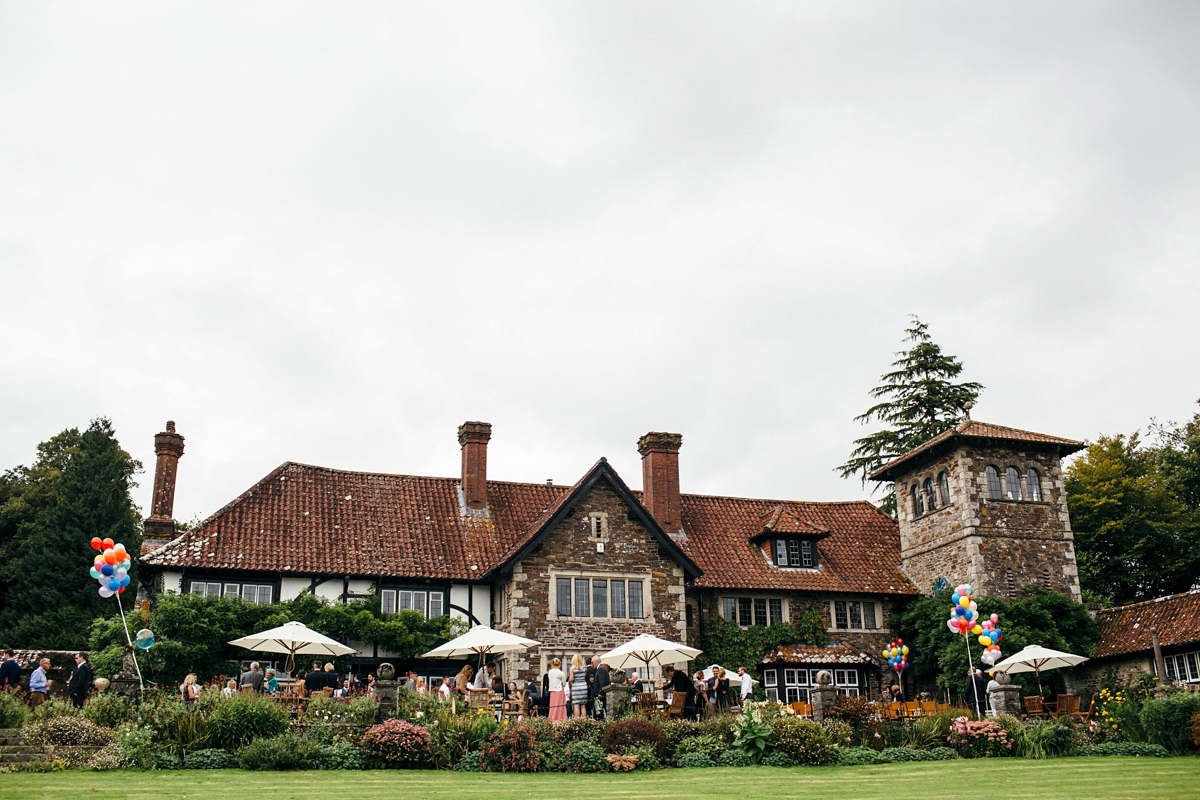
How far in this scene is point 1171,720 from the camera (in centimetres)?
2006

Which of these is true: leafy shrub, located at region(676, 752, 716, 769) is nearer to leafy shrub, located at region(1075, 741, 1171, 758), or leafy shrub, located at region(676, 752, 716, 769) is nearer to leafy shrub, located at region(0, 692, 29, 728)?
leafy shrub, located at region(1075, 741, 1171, 758)

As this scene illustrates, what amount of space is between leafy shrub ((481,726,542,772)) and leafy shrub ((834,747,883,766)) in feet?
18.3

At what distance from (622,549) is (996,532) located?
11.5 meters

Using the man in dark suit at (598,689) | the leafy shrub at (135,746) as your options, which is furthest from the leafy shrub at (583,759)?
the leafy shrub at (135,746)

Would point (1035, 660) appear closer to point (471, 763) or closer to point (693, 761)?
point (693, 761)

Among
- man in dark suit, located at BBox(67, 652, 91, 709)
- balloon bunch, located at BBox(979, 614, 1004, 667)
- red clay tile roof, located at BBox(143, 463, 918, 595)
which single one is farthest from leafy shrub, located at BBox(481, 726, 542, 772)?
balloon bunch, located at BBox(979, 614, 1004, 667)

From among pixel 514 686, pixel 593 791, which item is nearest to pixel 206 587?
pixel 514 686

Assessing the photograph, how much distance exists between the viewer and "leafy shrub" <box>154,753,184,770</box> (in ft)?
53.6

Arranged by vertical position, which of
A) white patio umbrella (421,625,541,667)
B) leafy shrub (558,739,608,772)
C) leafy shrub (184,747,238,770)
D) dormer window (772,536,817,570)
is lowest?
leafy shrub (558,739,608,772)

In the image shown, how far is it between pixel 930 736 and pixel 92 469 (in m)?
32.9

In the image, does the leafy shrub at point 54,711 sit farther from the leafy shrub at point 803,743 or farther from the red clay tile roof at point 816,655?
the red clay tile roof at point 816,655

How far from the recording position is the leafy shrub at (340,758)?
56.0 ft

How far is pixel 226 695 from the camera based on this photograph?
61.7 feet

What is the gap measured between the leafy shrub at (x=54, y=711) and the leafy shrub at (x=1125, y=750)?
1830 cm
